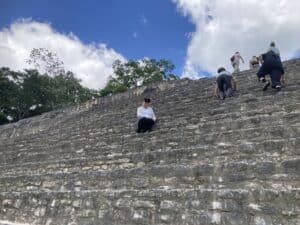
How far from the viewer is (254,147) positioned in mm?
4078

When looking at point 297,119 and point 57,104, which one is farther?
point 57,104

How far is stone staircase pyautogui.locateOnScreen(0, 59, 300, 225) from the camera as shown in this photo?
316cm

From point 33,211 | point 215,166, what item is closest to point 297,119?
point 215,166

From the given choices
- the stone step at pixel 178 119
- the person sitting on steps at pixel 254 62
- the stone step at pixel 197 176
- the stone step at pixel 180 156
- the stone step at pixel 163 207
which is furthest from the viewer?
the person sitting on steps at pixel 254 62

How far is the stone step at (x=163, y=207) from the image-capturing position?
9.34 ft

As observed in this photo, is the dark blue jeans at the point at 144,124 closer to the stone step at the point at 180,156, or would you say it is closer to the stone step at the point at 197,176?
the stone step at the point at 180,156

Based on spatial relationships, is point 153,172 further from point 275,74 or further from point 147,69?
point 147,69

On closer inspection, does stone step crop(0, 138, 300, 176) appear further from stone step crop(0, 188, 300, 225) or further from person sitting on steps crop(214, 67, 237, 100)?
person sitting on steps crop(214, 67, 237, 100)

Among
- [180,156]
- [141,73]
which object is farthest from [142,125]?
[141,73]

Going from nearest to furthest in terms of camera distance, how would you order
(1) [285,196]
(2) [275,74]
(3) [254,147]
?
(1) [285,196] < (3) [254,147] < (2) [275,74]

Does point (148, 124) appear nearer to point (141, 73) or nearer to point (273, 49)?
point (273, 49)

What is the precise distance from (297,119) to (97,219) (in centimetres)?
318

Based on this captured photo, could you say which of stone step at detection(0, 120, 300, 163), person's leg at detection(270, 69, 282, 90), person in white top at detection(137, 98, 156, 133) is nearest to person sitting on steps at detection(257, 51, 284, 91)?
person's leg at detection(270, 69, 282, 90)

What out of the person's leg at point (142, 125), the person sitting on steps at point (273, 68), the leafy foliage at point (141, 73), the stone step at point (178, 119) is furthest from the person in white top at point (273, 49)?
the leafy foliage at point (141, 73)
